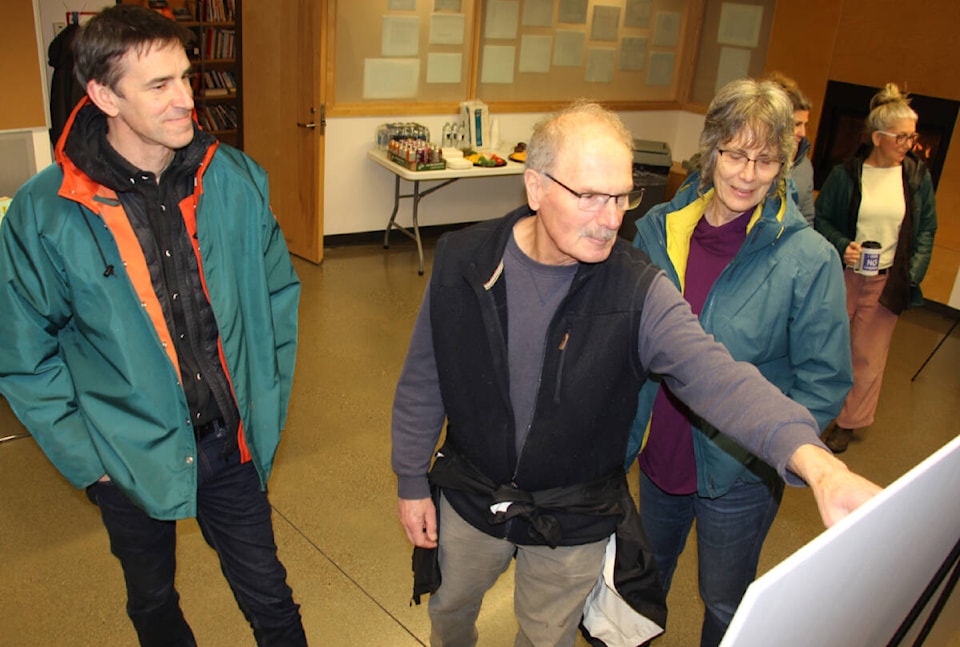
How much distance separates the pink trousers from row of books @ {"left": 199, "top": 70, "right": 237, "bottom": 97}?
6362mm

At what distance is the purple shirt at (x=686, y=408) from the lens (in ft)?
6.44

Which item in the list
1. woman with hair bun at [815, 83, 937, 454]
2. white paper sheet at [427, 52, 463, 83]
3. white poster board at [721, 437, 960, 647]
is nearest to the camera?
white poster board at [721, 437, 960, 647]

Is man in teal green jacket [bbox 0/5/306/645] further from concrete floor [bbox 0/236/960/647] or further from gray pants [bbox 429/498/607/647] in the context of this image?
concrete floor [bbox 0/236/960/647]

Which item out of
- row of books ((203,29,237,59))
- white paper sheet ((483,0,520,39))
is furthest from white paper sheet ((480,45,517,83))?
row of books ((203,29,237,59))

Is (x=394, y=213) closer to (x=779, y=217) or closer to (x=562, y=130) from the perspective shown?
(x=779, y=217)

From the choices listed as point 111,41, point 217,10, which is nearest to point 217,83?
point 217,10

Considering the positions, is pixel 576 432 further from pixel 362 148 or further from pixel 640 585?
pixel 362 148

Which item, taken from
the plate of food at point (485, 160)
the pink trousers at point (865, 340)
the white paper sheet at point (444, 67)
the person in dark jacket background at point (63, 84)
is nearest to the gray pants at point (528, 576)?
the pink trousers at point (865, 340)

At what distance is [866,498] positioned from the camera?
1076 mm

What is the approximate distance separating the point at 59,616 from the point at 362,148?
4.20 meters

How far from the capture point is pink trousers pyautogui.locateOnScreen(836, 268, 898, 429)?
3736 mm

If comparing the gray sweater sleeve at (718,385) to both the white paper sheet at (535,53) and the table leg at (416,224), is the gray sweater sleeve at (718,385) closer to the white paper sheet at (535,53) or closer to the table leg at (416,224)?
the table leg at (416,224)

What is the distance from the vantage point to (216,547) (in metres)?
2.02

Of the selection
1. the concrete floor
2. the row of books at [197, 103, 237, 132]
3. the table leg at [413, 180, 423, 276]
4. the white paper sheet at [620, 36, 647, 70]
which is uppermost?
the white paper sheet at [620, 36, 647, 70]
